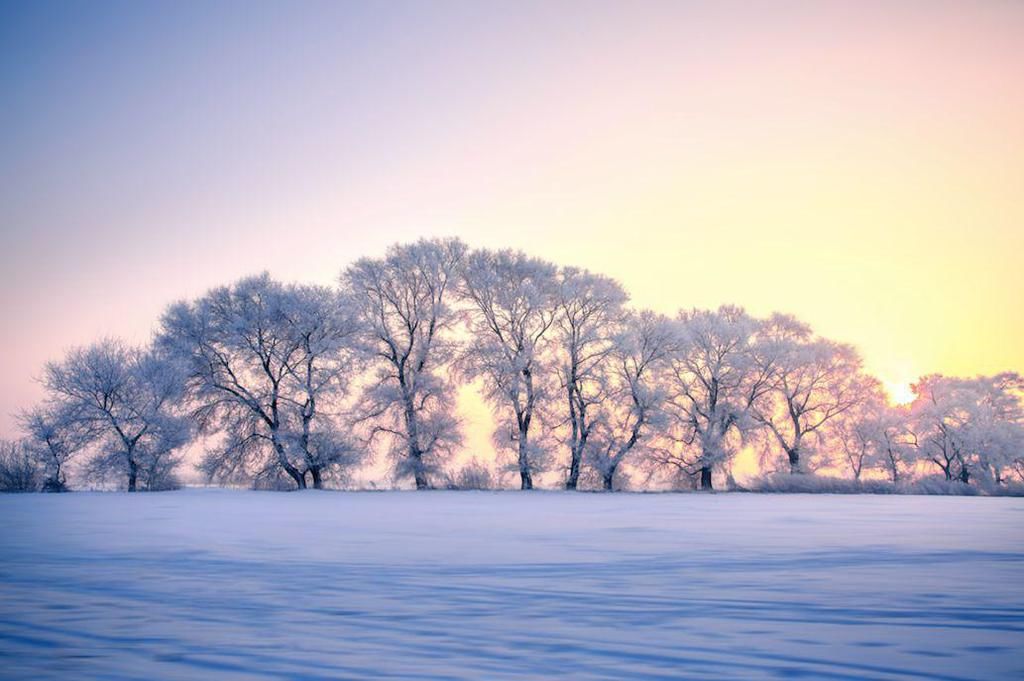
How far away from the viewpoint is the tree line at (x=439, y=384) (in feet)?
90.4

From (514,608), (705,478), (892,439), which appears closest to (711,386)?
(705,478)

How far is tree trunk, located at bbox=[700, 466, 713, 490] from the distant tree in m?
26.4

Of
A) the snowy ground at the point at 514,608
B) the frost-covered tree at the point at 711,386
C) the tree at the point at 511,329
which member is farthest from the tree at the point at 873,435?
the snowy ground at the point at 514,608

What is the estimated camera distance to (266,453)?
92.6 ft

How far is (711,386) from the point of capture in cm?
3186

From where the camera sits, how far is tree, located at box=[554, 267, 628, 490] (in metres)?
28.6

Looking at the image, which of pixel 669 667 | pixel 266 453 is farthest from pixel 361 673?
pixel 266 453

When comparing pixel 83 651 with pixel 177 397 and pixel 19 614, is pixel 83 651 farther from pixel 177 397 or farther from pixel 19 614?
pixel 177 397

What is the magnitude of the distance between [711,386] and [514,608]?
3004cm

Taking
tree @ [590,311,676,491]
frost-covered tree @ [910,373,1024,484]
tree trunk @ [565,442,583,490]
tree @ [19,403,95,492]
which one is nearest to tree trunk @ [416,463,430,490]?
tree trunk @ [565,442,583,490]

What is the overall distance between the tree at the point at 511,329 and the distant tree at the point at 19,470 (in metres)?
16.3

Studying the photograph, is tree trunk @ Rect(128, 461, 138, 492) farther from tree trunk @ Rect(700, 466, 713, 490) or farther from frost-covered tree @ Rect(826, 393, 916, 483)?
frost-covered tree @ Rect(826, 393, 916, 483)

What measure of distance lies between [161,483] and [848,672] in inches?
1069

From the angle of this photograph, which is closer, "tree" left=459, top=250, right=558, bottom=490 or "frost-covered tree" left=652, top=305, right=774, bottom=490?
"tree" left=459, top=250, right=558, bottom=490
